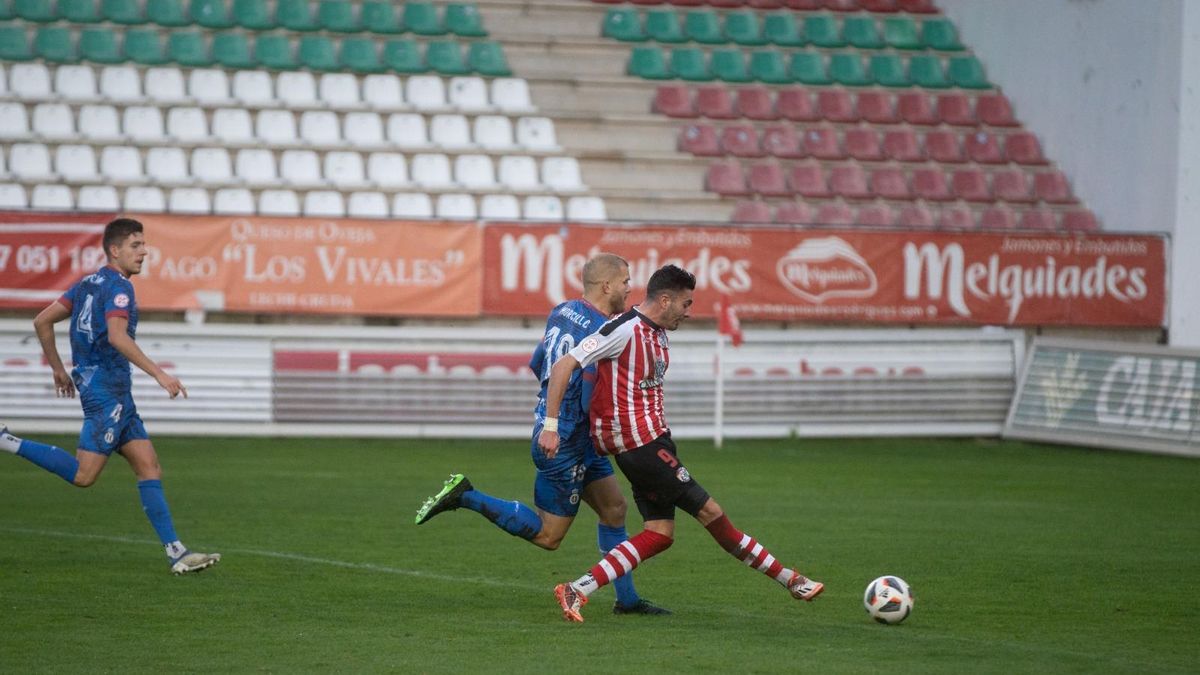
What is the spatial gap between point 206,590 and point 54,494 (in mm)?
5042

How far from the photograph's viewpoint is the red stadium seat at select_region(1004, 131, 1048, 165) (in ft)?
75.9

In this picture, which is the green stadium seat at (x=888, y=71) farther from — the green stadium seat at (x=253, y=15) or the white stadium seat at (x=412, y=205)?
the green stadium seat at (x=253, y=15)

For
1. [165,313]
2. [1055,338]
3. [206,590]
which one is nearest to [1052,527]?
→ [206,590]

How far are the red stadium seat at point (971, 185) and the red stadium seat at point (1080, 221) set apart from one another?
3.71 ft

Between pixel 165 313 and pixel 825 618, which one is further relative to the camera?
pixel 165 313

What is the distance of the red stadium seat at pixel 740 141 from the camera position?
22391 millimetres

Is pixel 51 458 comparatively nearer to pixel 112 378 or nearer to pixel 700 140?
pixel 112 378

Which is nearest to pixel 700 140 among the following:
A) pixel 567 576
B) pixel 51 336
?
pixel 567 576

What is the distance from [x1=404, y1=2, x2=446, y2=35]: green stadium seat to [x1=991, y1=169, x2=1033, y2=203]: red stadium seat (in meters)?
8.58

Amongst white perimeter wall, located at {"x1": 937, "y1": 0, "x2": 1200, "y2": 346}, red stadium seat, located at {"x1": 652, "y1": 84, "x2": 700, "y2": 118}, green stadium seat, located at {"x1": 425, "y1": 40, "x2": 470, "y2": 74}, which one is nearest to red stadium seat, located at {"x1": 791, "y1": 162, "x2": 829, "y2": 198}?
red stadium seat, located at {"x1": 652, "y1": 84, "x2": 700, "y2": 118}

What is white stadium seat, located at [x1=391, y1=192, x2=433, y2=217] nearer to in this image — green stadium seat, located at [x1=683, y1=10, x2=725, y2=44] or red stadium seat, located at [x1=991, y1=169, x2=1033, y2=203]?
green stadium seat, located at [x1=683, y1=10, x2=725, y2=44]

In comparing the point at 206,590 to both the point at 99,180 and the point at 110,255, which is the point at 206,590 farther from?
the point at 99,180

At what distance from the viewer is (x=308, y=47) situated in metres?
22.0

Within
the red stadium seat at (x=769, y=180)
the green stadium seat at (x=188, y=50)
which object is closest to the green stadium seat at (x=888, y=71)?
the red stadium seat at (x=769, y=180)
